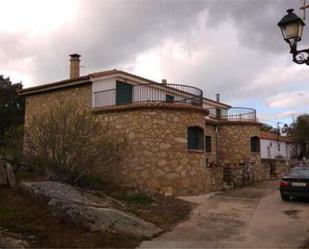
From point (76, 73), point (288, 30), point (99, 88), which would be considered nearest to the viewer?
point (288, 30)

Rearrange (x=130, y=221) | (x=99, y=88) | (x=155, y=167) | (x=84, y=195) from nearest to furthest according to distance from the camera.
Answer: (x=130, y=221) → (x=84, y=195) → (x=155, y=167) → (x=99, y=88)

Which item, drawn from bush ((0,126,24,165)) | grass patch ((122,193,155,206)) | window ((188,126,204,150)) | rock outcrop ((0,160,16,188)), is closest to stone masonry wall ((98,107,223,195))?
window ((188,126,204,150))

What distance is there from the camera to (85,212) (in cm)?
957

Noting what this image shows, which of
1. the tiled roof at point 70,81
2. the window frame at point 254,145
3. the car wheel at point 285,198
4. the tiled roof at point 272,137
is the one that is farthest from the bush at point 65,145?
the tiled roof at point 272,137

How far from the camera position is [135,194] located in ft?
47.5

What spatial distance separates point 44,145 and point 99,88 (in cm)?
627

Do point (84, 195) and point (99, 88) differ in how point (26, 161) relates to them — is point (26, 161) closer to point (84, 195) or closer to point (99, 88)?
point (84, 195)

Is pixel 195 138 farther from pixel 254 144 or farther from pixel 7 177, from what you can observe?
pixel 254 144

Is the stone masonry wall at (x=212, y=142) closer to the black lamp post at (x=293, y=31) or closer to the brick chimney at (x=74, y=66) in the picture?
the brick chimney at (x=74, y=66)

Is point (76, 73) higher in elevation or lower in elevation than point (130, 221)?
higher

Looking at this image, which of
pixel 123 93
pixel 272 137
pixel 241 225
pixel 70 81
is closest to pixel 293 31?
pixel 241 225

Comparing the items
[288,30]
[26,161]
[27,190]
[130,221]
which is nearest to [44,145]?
[26,161]

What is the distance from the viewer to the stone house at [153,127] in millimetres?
16594

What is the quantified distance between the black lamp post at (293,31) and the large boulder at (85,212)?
5.06 metres
